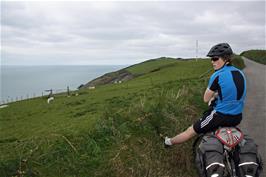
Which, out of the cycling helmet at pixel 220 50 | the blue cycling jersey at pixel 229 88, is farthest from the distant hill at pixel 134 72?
the blue cycling jersey at pixel 229 88

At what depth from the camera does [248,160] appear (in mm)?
5715

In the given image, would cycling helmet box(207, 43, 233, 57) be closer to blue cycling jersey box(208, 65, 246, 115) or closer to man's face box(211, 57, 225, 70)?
man's face box(211, 57, 225, 70)

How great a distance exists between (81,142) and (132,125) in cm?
132

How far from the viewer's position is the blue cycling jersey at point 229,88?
231 inches

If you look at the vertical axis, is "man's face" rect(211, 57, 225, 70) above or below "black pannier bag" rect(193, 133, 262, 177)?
above

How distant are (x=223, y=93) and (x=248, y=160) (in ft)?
3.89

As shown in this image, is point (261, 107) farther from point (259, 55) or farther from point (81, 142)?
point (259, 55)

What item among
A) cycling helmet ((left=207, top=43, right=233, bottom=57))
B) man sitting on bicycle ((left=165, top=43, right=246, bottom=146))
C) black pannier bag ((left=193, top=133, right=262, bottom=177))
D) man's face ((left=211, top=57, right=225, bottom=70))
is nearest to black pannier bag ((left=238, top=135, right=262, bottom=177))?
black pannier bag ((left=193, top=133, right=262, bottom=177))

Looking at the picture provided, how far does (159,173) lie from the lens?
696 cm

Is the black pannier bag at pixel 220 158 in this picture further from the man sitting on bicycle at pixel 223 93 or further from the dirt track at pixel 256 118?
the dirt track at pixel 256 118

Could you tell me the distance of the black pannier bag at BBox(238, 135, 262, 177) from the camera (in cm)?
563


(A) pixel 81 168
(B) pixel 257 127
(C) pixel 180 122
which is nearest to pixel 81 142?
(A) pixel 81 168

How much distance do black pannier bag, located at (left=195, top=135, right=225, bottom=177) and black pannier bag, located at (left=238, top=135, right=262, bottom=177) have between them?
343mm

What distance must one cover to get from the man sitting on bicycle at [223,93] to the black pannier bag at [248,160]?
463 millimetres
